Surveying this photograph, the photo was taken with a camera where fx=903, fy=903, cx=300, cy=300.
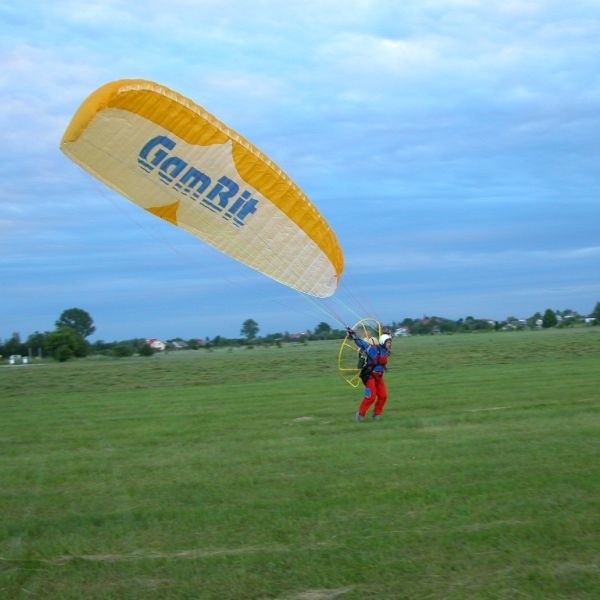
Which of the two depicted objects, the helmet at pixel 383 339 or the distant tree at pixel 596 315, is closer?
the helmet at pixel 383 339

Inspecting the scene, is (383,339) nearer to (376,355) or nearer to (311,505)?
(376,355)

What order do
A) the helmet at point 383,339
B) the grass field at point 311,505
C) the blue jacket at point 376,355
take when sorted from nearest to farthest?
the grass field at point 311,505, the blue jacket at point 376,355, the helmet at point 383,339

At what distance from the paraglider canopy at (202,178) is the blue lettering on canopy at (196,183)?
12 millimetres

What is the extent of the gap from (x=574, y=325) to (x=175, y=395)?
276 feet

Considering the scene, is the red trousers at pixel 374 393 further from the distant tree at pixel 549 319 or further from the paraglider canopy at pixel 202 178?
the distant tree at pixel 549 319

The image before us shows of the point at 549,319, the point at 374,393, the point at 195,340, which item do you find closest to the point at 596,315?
the point at 549,319

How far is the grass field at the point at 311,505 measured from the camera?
5961 mm

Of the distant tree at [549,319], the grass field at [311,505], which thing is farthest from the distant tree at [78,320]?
the grass field at [311,505]

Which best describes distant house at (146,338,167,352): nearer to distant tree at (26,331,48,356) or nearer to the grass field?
distant tree at (26,331,48,356)

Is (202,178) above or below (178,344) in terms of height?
above

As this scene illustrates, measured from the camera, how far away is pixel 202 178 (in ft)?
36.6

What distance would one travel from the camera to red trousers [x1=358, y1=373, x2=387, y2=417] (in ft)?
47.3

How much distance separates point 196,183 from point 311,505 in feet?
15.5

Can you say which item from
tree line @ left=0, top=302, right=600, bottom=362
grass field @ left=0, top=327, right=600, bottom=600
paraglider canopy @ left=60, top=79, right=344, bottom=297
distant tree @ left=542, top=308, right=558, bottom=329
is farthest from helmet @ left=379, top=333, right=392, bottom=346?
distant tree @ left=542, top=308, right=558, bottom=329
